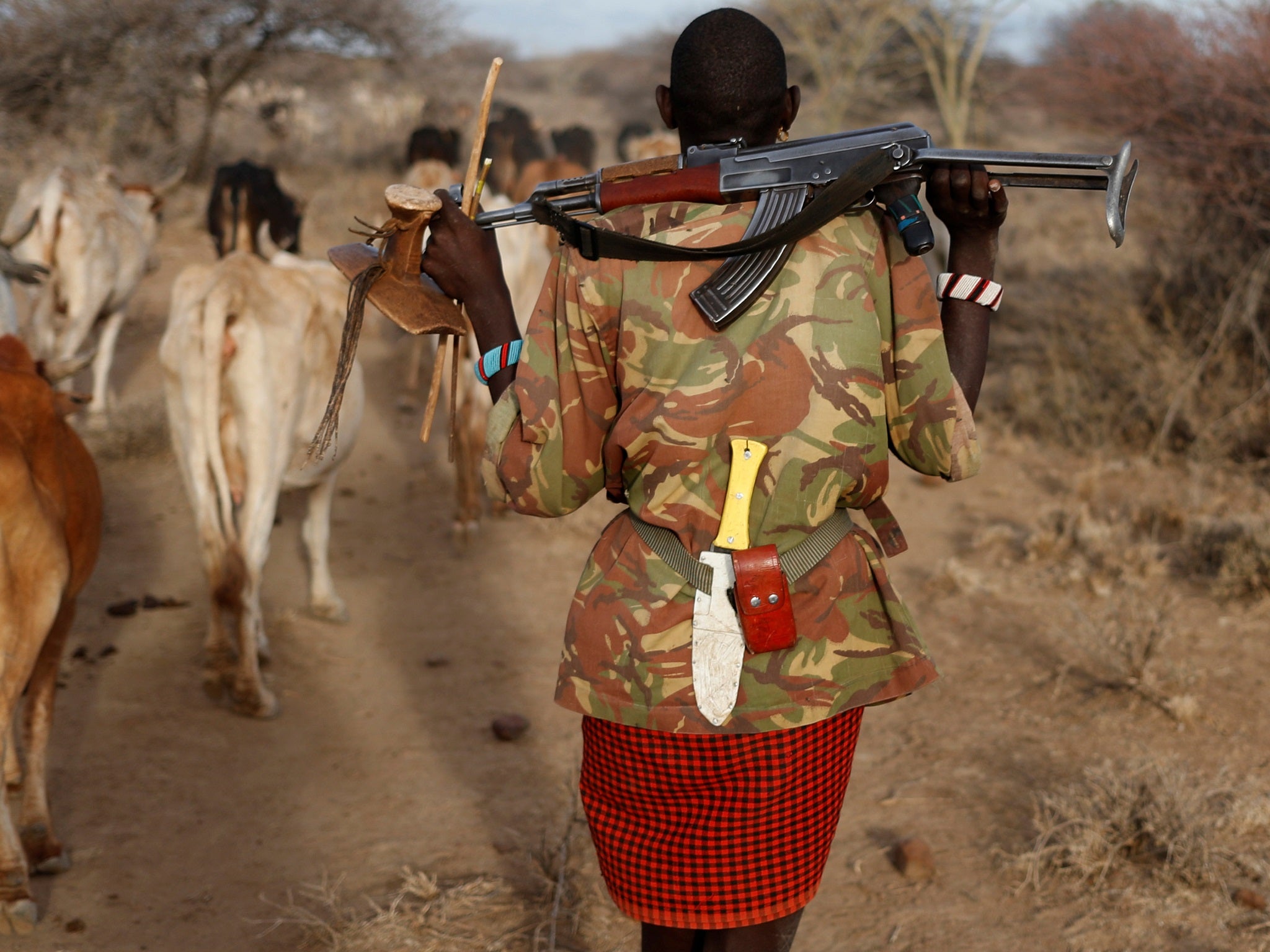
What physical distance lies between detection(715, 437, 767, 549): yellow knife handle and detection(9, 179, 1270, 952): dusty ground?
1.75 meters

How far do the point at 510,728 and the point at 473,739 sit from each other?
0.17m

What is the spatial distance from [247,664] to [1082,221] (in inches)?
501

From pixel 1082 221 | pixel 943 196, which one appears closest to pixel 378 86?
pixel 1082 221

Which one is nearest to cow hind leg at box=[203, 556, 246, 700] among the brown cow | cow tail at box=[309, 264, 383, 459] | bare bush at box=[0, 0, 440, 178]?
the brown cow

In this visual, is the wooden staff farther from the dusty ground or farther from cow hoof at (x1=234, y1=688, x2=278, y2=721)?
cow hoof at (x1=234, y1=688, x2=278, y2=721)

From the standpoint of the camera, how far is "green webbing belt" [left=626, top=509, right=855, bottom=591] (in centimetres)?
175

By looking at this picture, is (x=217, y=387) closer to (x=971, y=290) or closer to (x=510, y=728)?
(x=510, y=728)

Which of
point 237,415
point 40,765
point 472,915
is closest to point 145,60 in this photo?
point 237,415

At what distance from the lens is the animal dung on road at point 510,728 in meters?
4.24

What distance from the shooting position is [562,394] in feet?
5.84

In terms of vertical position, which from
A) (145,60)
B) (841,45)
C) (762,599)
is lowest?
(762,599)

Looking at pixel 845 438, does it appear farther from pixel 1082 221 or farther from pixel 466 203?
pixel 1082 221

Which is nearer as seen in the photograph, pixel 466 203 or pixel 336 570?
pixel 466 203

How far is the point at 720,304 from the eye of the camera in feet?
5.43
